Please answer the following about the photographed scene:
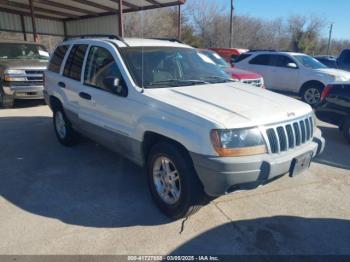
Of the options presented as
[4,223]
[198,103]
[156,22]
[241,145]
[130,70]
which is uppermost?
[156,22]

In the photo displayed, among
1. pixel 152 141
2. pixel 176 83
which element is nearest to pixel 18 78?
pixel 176 83

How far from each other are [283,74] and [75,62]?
848cm

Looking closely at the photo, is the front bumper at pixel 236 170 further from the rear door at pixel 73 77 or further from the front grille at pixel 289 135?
the rear door at pixel 73 77

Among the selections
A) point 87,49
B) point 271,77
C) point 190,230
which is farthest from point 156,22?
point 190,230

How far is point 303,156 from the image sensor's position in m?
3.16

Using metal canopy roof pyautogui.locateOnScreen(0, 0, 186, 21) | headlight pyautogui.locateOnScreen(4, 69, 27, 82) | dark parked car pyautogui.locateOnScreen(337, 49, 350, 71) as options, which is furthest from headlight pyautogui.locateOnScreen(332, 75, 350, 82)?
headlight pyautogui.locateOnScreen(4, 69, 27, 82)

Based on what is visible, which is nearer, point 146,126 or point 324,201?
point 146,126

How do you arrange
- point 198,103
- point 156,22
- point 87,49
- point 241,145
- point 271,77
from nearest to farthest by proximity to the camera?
point 241,145 → point 198,103 → point 87,49 → point 271,77 → point 156,22

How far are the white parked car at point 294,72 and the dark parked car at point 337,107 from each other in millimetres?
→ 3722

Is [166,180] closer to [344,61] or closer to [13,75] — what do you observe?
[13,75]

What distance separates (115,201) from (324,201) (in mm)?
2553

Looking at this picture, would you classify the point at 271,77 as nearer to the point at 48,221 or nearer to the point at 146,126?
the point at 146,126

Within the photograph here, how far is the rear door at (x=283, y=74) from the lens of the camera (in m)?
10.8

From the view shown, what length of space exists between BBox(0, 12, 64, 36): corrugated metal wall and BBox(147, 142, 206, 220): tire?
18629mm
